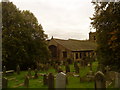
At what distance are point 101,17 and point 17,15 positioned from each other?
15.5 m

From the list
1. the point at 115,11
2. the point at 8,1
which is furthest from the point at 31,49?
the point at 115,11

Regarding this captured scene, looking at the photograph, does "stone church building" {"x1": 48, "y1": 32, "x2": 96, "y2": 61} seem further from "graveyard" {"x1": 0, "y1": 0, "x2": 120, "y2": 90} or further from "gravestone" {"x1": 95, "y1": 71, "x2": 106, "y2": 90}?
"gravestone" {"x1": 95, "y1": 71, "x2": 106, "y2": 90}

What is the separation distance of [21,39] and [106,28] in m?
14.4

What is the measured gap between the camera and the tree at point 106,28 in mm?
15302

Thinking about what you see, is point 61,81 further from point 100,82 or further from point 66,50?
point 66,50

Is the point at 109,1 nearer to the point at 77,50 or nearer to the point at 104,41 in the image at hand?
the point at 104,41

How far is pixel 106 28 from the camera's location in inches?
677

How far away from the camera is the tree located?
1530cm

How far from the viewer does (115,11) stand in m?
15.3

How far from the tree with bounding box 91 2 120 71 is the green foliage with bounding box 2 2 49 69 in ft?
40.9

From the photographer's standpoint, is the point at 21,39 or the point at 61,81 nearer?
the point at 61,81

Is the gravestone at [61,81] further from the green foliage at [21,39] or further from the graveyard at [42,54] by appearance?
the green foliage at [21,39]

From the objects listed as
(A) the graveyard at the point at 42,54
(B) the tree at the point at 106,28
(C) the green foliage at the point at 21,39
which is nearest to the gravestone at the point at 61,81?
(A) the graveyard at the point at 42,54

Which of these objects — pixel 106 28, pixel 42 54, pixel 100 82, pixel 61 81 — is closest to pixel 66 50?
pixel 42 54
